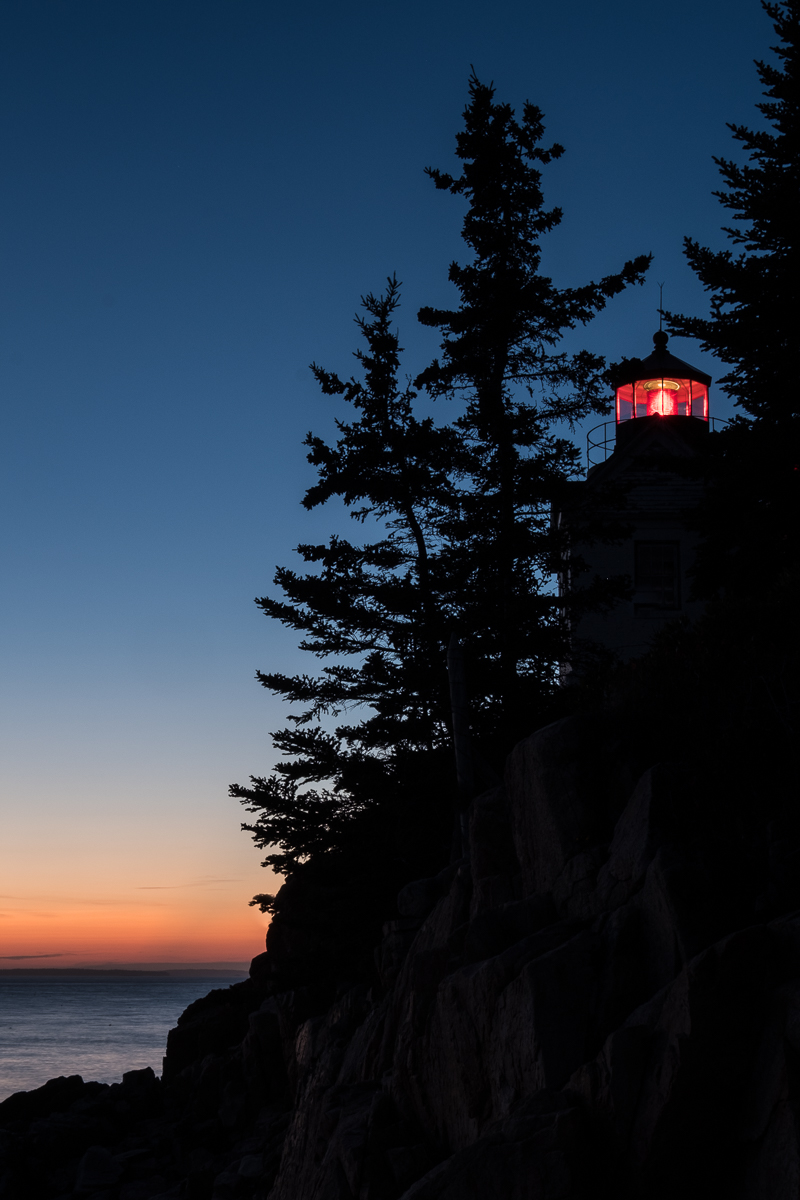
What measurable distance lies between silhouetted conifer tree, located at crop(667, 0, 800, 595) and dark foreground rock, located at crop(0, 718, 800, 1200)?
5.95 meters

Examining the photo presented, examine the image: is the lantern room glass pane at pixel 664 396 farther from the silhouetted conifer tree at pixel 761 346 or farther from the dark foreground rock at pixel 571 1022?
the dark foreground rock at pixel 571 1022

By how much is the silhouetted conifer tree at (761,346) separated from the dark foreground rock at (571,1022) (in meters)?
5.95

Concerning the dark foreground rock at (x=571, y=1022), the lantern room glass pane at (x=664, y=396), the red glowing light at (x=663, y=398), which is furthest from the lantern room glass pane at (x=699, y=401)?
the dark foreground rock at (x=571, y=1022)

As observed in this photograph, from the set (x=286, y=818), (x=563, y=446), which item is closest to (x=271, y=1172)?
(x=286, y=818)

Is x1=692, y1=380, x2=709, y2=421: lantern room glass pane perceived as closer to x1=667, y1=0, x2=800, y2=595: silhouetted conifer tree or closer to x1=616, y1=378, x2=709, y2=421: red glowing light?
x1=616, y1=378, x2=709, y2=421: red glowing light

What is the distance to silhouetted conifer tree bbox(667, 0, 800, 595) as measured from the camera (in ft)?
46.2

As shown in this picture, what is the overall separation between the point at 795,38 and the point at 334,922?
50.3 ft

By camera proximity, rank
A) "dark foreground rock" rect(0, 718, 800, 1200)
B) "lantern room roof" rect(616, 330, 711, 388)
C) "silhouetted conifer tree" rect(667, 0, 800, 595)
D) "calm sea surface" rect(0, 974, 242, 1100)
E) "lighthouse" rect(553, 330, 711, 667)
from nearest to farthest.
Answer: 1. "dark foreground rock" rect(0, 718, 800, 1200)
2. "silhouetted conifer tree" rect(667, 0, 800, 595)
3. "lighthouse" rect(553, 330, 711, 667)
4. "lantern room roof" rect(616, 330, 711, 388)
5. "calm sea surface" rect(0, 974, 242, 1100)

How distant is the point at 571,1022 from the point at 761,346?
418 inches

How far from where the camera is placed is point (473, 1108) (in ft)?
26.1

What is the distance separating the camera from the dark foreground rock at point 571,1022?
5941 mm

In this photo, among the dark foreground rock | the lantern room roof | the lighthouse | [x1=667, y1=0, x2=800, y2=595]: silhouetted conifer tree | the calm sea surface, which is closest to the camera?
the dark foreground rock

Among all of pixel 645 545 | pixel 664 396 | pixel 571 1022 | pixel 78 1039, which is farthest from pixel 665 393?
pixel 78 1039

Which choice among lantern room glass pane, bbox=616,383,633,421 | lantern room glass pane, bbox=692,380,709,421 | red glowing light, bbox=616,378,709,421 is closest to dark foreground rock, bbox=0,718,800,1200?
lantern room glass pane, bbox=616,383,633,421
